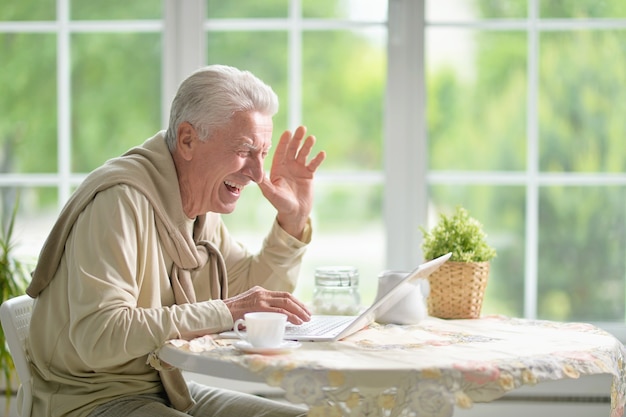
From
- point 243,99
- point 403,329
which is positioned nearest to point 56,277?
point 243,99

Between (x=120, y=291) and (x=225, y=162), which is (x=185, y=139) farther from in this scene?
(x=120, y=291)

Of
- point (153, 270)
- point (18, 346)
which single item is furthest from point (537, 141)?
point (18, 346)

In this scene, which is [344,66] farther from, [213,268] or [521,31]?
[213,268]

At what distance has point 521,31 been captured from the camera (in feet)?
11.4

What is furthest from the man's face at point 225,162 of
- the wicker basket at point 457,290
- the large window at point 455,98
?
the large window at point 455,98

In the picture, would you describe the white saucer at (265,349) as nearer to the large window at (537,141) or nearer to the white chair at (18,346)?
the white chair at (18,346)

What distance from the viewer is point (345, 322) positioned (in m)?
2.29

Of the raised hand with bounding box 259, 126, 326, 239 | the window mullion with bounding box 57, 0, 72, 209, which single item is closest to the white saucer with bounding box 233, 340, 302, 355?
the raised hand with bounding box 259, 126, 326, 239

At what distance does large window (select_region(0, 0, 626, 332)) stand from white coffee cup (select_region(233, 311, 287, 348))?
167 cm

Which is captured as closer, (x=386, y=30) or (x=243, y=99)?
(x=243, y=99)

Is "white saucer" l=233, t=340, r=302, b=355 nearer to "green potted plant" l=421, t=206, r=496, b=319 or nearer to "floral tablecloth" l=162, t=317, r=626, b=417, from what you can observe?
"floral tablecloth" l=162, t=317, r=626, b=417

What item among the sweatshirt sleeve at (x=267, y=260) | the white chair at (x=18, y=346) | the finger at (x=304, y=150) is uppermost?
the finger at (x=304, y=150)

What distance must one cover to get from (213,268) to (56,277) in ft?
1.46

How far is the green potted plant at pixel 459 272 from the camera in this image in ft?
8.24
